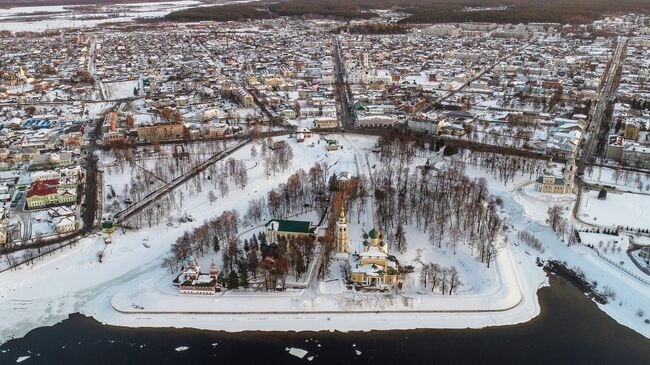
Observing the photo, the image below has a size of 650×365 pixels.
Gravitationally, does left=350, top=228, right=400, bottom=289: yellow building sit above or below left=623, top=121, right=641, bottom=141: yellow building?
below

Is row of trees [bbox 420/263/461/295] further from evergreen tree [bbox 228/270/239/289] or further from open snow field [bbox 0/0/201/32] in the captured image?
open snow field [bbox 0/0/201/32]

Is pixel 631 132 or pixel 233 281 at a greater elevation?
pixel 631 132

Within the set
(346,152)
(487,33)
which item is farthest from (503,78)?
(487,33)


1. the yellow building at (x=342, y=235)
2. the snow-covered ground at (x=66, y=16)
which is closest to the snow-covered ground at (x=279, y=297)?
the yellow building at (x=342, y=235)

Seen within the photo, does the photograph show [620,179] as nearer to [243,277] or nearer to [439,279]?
[439,279]

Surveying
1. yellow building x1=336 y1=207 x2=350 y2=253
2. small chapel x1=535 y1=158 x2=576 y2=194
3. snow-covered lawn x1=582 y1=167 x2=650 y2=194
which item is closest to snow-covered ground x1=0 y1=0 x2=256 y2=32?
yellow building x1=336 y1=207 x2=350 y2=253

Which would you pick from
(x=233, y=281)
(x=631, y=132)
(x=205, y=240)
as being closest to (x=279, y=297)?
(x=233, y=281)
